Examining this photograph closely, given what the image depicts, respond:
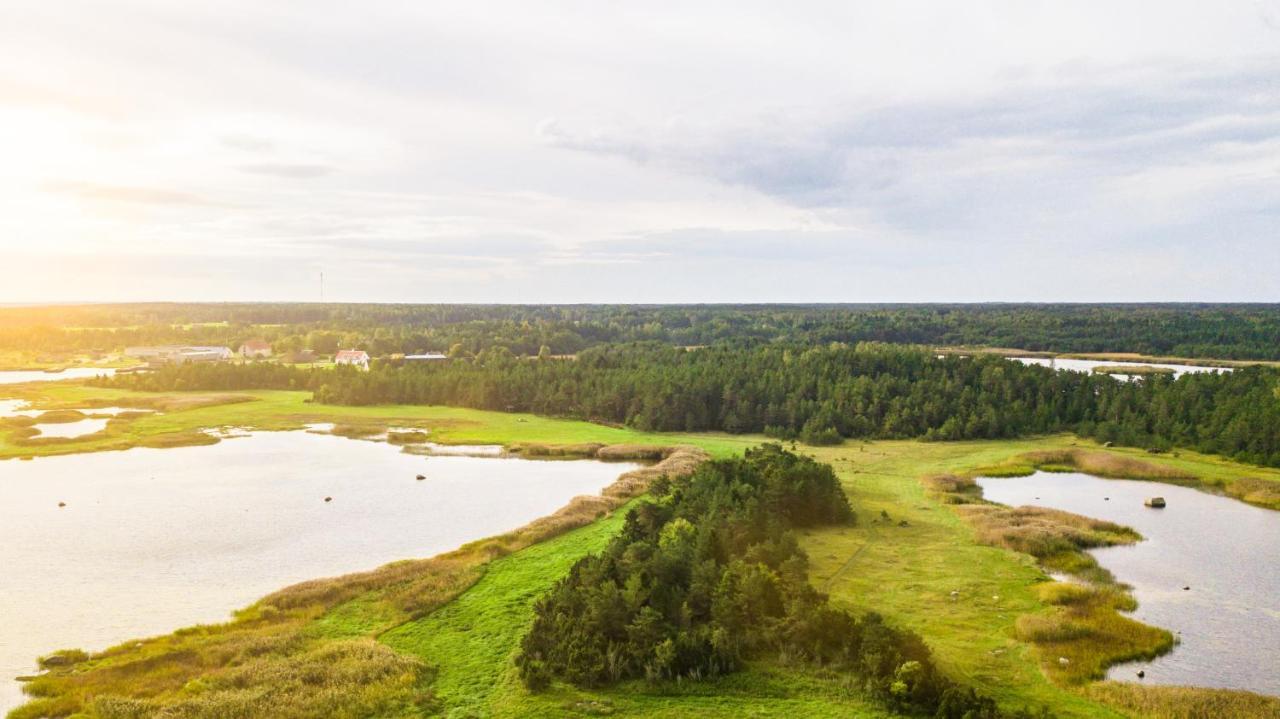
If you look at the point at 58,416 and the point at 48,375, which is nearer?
the point at 58,416

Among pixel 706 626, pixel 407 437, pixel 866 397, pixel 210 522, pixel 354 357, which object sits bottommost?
pixel 407 437

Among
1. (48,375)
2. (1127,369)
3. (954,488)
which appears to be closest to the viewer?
(954,488)

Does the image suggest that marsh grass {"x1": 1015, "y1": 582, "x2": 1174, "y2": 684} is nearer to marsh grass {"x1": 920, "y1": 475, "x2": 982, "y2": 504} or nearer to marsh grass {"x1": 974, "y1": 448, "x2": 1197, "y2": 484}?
marsh grass {"x1": 920, "y1": 475, "x2": 982, "y2": 504}

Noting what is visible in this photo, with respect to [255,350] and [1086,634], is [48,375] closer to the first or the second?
[255,350]

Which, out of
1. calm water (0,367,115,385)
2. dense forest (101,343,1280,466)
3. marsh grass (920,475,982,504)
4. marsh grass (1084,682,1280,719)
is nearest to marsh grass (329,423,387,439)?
dense forest (101,343,1280,466)

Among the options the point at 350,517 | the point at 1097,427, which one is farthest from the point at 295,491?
the point at 1097,427

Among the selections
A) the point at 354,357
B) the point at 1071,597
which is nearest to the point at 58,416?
the point at 354,357

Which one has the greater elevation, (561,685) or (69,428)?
(561,685)
